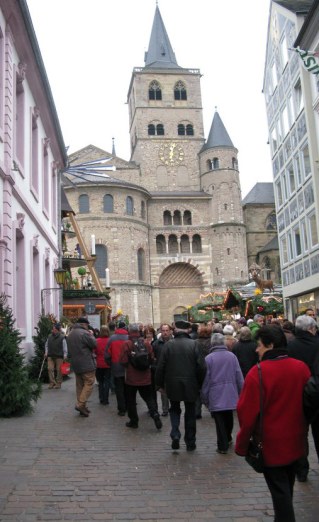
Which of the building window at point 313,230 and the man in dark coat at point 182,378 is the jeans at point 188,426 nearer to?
the man in dark coat at point 182,378

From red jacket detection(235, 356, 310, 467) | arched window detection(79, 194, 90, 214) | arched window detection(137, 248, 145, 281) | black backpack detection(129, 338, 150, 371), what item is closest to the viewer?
red jacket detection(235, 356, 310, 467)

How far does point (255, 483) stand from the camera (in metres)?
5.62

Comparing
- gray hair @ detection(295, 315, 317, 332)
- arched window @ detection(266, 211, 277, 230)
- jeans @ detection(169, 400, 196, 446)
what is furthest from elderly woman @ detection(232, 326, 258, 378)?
arched window @ detection(266, 211, 277, 230)

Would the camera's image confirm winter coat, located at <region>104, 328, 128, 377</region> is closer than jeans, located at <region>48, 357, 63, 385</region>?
Yes

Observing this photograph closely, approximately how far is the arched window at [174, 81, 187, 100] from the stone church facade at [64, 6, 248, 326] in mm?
122

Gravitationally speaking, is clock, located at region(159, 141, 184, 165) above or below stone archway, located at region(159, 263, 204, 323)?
above

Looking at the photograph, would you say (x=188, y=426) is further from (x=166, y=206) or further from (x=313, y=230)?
(x=166, y=206)

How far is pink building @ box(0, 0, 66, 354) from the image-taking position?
38.9 ft

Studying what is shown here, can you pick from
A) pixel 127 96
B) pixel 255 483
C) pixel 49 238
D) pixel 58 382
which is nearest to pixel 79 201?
pixel 127 96

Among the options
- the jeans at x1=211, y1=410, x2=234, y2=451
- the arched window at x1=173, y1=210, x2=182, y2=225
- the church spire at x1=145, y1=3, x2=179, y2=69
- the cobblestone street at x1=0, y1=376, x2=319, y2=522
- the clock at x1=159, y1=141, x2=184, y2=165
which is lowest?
the cobblestone street at x1=0, y1=376, x2=319, y2=522

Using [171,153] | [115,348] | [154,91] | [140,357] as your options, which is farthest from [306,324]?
[154,91]

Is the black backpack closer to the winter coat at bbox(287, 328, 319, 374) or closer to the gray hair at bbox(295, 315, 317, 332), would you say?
the winter coat at bbox(287, 328, 319, 374)

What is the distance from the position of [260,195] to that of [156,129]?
15.6 m

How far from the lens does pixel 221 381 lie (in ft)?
24.1
